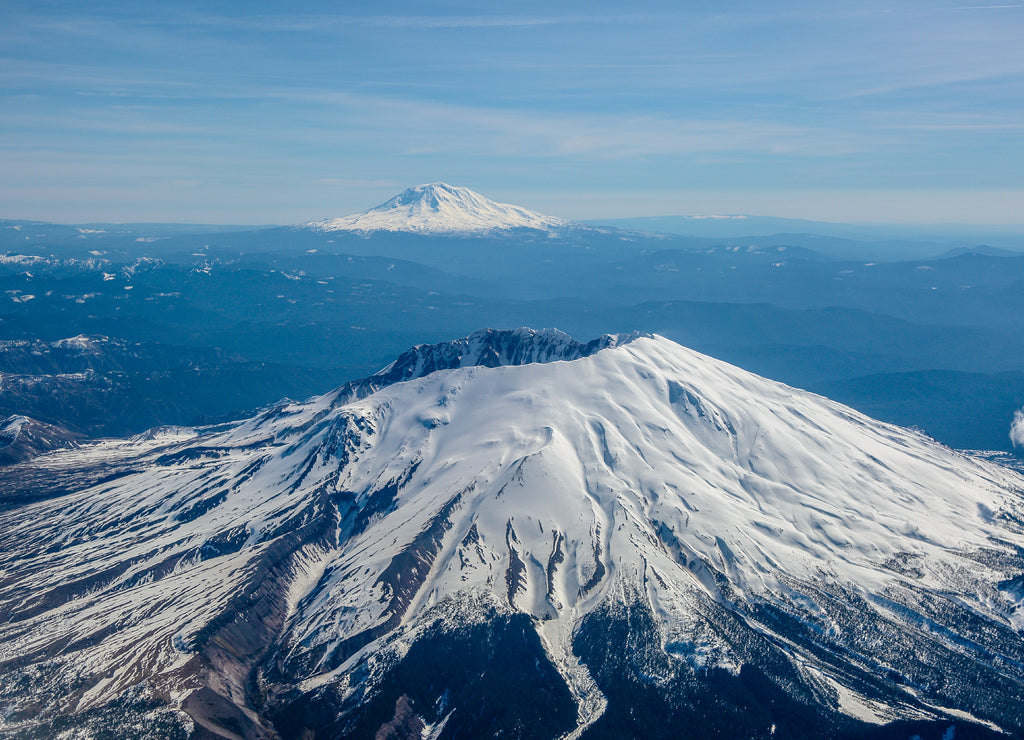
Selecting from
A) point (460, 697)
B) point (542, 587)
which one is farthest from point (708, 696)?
point (460, 697)

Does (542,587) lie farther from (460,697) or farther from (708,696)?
(708,696)

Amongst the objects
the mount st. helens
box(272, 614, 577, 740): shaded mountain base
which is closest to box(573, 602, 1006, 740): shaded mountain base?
the mount st. helens

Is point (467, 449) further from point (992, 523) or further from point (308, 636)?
point (992, 523)

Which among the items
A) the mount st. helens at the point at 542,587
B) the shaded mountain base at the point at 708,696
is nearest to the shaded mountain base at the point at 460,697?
the mount st. helens at the point at 542,587

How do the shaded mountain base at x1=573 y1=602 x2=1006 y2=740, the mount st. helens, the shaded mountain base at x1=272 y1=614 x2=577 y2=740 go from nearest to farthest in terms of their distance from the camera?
the shaded mountain base at x1=573 y1=602 x2=1006 y2=740 → the shaded mountain base at x1=272 y1=614 x2=577 y2=740 → the mount st. helens

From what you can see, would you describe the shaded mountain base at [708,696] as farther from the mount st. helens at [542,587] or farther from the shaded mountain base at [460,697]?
the shaded mountain base at [460,697]

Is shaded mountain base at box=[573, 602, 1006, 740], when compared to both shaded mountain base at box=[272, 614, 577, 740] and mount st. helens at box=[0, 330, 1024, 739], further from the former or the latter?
shaded mountain base at box=[272, 614, 577, 740]
